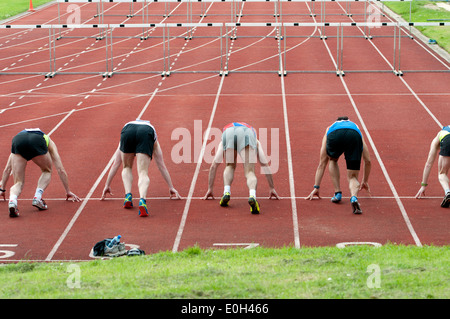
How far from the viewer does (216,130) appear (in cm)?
2031

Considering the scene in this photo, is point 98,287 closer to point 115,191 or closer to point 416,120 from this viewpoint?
point 115,191

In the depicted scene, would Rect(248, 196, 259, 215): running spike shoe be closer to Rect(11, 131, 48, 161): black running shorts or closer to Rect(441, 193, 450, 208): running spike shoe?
Rect(441, 193, 450, 208): running spike shoe

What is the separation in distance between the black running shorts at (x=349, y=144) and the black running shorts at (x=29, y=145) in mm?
4876

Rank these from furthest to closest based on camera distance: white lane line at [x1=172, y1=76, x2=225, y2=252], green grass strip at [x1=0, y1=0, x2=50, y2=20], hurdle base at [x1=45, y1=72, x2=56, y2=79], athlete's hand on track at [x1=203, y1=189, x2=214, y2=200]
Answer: green grass strip at [x1=0, y1=0, x2=50, y2=20] → hurdle base at [x1=45, y1=72, x2=56, y2=79] → athlete's hand on track at [x1=203, y1=189, x2=214, y2=200] → white lane line at [x1=172, y1=76, x2=225, y2=252]

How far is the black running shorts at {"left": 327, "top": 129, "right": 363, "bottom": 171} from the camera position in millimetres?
13656

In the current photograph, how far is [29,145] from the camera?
44.9ft

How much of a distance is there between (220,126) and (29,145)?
7.77 metres

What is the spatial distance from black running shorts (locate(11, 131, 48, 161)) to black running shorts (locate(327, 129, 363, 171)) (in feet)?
16.0

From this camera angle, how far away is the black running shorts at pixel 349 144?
13.7 metres

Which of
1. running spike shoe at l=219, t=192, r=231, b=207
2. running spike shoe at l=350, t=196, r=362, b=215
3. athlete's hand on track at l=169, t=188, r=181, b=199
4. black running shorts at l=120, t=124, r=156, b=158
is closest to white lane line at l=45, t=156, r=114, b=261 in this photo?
black running shorts at l=120, t=124, r=156, b=158

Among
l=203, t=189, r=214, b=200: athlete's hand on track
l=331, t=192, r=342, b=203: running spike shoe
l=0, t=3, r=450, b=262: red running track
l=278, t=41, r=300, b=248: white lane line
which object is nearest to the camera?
l=278, t=41, r=300, b=248: white lane line
